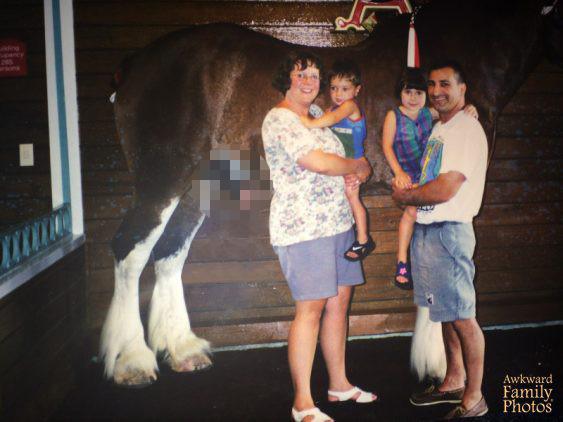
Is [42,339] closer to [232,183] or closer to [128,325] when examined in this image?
[128,325]

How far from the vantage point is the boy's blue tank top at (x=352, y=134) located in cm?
226

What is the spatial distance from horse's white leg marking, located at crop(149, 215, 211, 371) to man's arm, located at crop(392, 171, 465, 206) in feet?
4.10

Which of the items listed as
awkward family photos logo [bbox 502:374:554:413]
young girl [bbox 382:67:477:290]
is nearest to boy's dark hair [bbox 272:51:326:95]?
young girl [bbox 382:67:477:290]

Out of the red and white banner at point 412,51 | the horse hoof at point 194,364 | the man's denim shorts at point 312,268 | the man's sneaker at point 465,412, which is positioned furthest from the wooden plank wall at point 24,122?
the man's sneaker at point 465,412

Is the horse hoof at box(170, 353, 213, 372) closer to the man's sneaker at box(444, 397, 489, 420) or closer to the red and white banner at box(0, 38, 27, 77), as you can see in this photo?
the man's sneaker at box(444, 397, 489, 420)

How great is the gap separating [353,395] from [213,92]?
1.64 m

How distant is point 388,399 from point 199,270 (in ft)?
4.00

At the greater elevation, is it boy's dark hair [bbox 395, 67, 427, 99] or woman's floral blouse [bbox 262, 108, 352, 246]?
boy's dark hair [bbox 395, 67, 427, 99]

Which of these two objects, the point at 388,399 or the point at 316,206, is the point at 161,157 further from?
the point at 388,399

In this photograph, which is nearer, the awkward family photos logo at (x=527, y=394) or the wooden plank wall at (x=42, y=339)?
the wooden plank wall at (x=42, y=339)

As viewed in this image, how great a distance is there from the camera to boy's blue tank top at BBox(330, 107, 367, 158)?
226cm

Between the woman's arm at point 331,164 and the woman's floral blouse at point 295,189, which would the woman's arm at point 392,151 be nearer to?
the woman's arm at point 331,164

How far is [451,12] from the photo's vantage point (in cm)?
248

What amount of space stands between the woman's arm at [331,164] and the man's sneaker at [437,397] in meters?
1.09
